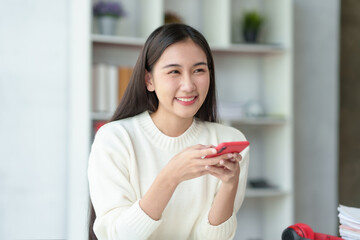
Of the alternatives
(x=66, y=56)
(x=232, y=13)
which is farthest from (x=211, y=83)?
(x=232, y=13)

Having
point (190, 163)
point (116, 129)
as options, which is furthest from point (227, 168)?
point (116, 129)

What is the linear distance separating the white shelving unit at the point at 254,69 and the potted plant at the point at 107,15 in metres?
0.11

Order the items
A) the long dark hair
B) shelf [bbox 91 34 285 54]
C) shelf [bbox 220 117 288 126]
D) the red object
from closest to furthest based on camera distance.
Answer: the red object
the long dark hair
shelf [bbox 91 34 285 54]
shelf [bbox 220 117 288 126]

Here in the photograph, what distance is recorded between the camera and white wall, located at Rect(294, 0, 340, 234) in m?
3.92

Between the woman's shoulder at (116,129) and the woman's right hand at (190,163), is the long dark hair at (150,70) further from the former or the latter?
the woman's right hand at (190,163)

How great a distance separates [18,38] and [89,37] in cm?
55

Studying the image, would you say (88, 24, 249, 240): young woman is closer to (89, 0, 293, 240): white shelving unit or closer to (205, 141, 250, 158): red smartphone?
(205, 141, 250, 158): red smartphone

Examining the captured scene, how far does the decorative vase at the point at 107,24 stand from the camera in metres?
3.16

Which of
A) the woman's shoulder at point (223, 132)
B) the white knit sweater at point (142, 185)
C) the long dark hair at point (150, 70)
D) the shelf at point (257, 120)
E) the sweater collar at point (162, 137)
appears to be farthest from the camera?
the shelf at point (257, 120)

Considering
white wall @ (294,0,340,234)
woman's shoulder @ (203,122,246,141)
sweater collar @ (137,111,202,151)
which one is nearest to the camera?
sweater collar @ (137,111,202,151)

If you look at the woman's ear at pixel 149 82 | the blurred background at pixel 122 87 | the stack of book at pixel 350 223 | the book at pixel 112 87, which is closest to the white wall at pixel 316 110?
the blurred background at pixel 122 87

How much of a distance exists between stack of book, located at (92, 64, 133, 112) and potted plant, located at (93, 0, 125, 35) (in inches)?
10.2

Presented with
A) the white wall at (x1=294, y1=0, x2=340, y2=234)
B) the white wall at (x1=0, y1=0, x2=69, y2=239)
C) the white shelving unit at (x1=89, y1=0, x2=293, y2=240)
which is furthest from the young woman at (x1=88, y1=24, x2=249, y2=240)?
the white wall at (x1=294, y1=0, x2=340, y2=234)

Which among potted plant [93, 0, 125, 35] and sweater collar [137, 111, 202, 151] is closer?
sweater collar [137, 111, 202, 151]
